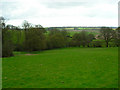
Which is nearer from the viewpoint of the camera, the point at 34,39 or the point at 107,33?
the point at 34,39

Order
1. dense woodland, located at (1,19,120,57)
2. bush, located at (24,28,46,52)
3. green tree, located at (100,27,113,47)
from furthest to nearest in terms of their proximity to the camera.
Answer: green tree, located at (100,27,113,47) < bush, located at (24,28,46,52) < dense woodland, located at (1,19,120,57)

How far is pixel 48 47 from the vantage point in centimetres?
7000

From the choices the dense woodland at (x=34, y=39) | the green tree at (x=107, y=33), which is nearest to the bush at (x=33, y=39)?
the dense woodland at (x=34, y=39)

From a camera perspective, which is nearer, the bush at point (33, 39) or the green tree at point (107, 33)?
the bush at point (33, 39)

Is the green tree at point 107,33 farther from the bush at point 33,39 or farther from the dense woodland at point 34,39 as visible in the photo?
the bush at point 33,39

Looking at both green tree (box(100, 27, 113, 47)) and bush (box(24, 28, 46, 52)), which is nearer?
bush (box(24, 28, 46, 52))

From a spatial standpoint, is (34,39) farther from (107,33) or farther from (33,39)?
(107,33)

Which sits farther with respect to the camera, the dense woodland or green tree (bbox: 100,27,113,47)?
green tree (bbox: 100,27,113,47)

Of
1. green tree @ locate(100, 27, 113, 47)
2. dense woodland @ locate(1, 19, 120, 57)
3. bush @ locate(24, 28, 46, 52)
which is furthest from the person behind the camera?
green tree @ locate(100, 27, 113, 47)

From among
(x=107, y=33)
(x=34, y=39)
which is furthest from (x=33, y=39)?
(x=107, y=33)

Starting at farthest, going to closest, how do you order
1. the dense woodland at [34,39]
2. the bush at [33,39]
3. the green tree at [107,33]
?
the green tree at [107,33], the bush at [33,39], the dense woodland at [34,39]

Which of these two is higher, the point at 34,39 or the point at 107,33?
the point at 107,33

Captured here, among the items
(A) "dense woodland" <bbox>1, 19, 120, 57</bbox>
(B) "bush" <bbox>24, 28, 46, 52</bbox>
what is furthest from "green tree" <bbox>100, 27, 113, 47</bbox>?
(B) "bush" <bbox>24, 28, 46, 52</bbox>

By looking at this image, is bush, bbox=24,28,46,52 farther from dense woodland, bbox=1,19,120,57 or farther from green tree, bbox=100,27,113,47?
green tree, bbox=100,27,113,47
